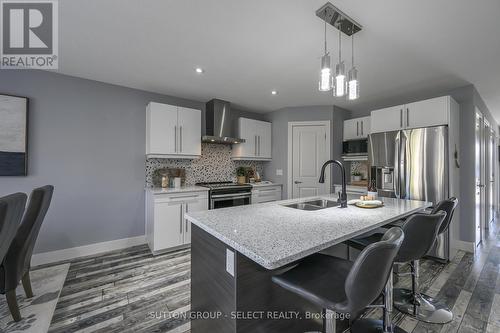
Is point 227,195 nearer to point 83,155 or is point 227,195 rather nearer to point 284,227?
point 83,155

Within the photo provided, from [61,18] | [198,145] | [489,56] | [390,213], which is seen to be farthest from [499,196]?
[61,18]

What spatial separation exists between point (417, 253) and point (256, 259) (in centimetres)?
127

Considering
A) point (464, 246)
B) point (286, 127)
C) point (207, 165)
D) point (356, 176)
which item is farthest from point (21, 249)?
point (464, 246)

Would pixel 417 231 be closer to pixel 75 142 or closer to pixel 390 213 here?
pixel 390 213

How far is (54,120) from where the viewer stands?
2.77 m

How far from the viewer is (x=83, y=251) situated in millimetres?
2904

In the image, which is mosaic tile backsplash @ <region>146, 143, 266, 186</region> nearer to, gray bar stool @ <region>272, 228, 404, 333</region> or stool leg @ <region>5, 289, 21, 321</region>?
stool leg @ <region>5, 289, 21, 321</region>

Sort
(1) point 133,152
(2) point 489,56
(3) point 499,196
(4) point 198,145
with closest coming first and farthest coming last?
(2) point 489,56 < (1) point 133,152 < (4) point 198,145 < (3) point 499,196

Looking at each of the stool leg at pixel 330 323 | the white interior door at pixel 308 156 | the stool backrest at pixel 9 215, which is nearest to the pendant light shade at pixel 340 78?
the stool leg at pixel 330 323

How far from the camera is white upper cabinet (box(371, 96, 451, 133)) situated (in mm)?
2848

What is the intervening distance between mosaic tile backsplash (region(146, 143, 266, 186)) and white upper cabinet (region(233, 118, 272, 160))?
0.81 ft

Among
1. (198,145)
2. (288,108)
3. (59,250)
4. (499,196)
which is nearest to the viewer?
(59,250)

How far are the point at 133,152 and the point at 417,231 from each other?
3540 mm

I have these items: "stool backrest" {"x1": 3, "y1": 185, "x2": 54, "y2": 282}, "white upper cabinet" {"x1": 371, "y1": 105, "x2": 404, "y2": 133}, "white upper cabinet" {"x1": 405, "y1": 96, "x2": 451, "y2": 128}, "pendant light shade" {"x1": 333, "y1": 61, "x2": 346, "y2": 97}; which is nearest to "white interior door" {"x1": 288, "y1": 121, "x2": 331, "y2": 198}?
"white upper cabinet" {"x1": 371, "y1": 105, "x2": 404, "y2": 133}
